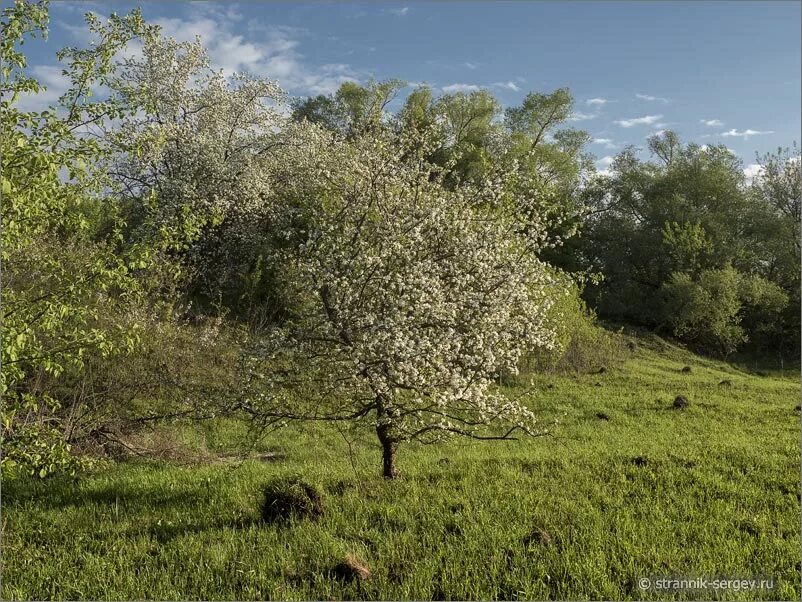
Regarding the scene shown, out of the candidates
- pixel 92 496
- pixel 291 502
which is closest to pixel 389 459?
pixel 291 502

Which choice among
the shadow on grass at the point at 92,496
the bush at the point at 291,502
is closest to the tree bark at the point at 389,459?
the bush at the point at 291,502

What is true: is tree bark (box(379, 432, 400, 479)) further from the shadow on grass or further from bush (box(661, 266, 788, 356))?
bush (box(661, 266, 788, 356))

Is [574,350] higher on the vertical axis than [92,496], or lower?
higher

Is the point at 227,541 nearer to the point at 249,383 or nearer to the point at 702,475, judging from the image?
the point at 249,383

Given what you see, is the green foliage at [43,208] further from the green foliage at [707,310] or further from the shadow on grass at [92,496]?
the green foliage at [707,310]

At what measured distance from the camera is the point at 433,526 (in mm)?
9461

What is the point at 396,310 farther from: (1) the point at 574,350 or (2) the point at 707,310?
(2) the point at 707,310

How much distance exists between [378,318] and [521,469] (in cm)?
491

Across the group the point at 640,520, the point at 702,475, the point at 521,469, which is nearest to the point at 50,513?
the point at 521,469

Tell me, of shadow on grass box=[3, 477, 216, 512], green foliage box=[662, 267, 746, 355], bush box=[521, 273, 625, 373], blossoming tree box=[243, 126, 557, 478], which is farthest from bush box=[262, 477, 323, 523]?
green foliage box=[662, 267, 746, 355]

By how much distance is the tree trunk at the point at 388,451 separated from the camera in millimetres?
11781

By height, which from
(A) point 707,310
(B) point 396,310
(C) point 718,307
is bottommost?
(A) point 707,310

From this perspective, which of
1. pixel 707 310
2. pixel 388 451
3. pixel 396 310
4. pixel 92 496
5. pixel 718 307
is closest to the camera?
pixel 396 310

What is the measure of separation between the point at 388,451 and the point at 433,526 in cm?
282
